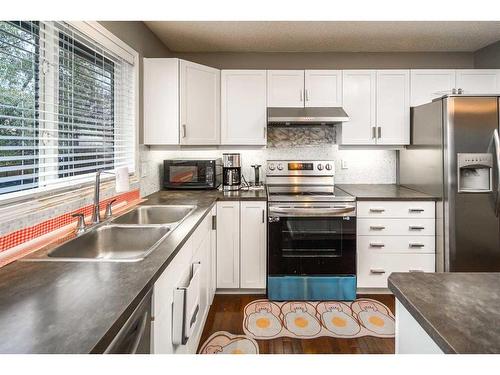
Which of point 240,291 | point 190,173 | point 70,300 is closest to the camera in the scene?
point 70,300

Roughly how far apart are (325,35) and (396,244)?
197 cm

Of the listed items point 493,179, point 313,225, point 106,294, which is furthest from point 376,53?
point 106,294

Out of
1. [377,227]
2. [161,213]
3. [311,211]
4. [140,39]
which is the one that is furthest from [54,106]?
[377,227]

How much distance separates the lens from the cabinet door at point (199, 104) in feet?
9.56

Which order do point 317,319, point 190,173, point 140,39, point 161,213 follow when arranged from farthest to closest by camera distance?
point 190,173
point 140,39
point 317,319
point 161,213

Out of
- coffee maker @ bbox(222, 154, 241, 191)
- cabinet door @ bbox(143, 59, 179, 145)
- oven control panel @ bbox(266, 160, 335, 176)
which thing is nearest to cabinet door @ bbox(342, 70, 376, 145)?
oven control panel @ bbox(266, 160, 335, 176)

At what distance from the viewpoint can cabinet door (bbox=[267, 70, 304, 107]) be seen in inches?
126

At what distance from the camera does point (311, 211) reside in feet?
9.06

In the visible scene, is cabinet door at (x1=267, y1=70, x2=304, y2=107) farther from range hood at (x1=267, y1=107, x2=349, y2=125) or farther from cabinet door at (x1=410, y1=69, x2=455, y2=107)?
cabinet door at (x1=410, y1=69, x2=455, y2=107)

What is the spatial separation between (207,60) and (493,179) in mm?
2814

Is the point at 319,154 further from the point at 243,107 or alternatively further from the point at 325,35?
the point at 325,35

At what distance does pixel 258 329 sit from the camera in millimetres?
2338

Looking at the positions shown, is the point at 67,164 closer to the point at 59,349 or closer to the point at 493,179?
the point at 59,349

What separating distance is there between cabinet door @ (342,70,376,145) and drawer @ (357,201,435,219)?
709 millimetres
